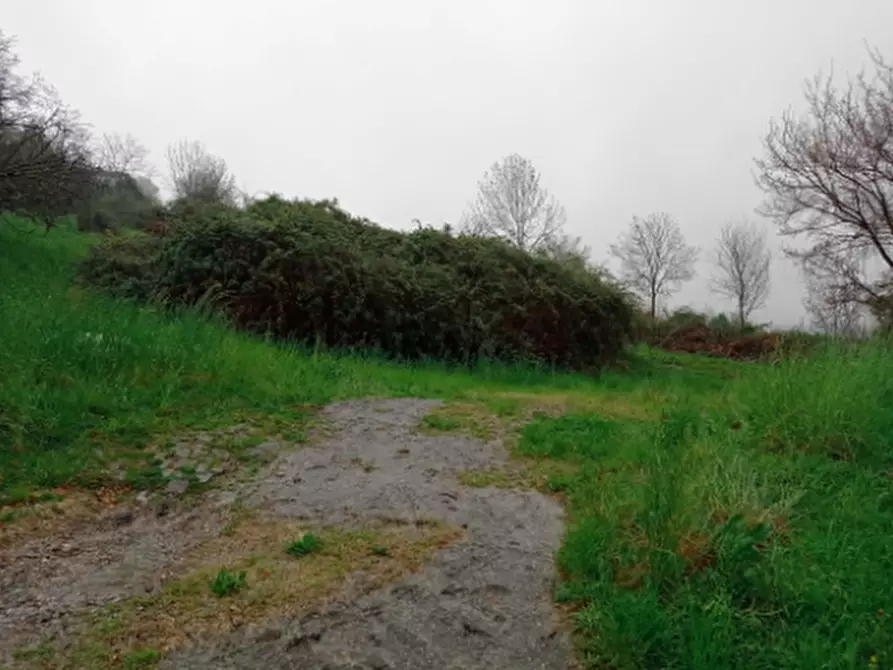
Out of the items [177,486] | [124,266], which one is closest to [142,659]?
[177,486]

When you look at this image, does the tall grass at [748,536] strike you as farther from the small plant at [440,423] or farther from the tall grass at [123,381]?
the tall grass at [123,381]

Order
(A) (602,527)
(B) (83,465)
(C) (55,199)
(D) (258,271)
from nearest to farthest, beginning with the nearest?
(A) (602,527), (B) (83,465), (D) (258,271), (C) (55,199)

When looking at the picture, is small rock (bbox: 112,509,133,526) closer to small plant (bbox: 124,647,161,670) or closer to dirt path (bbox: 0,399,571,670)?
dirt path (bbox: 0,399,571,670)

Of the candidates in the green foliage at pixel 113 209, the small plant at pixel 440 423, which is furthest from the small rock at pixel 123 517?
the green foliage at pixel 113 209

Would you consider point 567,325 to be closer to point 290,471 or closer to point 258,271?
point 258,271

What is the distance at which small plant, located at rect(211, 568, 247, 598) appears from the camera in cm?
327

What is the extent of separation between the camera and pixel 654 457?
4.62 meters

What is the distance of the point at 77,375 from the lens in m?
6.04

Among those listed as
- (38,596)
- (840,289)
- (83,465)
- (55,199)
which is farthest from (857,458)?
(840,289)

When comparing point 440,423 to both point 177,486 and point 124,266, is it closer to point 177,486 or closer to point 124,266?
point 177,486

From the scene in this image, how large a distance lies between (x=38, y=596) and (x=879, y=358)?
659 centimetres

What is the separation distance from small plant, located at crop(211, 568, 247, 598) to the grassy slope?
1.65 meters

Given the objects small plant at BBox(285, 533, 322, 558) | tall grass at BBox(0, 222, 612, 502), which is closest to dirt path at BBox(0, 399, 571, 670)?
small plant at BBox(285, 533, 322, 558)

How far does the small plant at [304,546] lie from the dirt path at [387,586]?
40 cm
